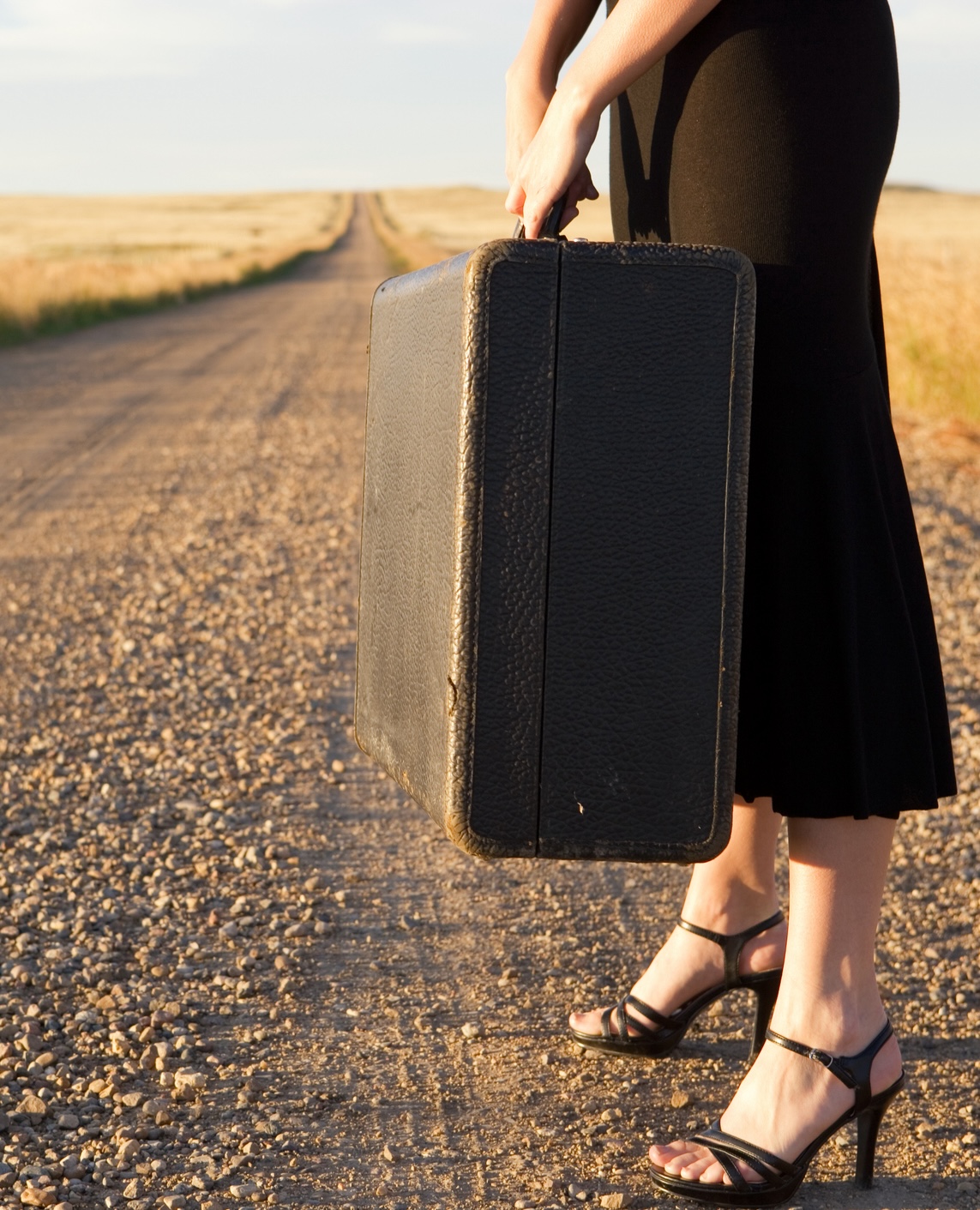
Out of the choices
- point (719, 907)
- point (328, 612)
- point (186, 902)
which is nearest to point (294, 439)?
point (328, 612)

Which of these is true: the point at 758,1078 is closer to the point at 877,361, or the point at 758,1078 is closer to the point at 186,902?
the point at 877,361

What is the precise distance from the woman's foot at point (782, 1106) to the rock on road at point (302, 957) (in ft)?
0.31

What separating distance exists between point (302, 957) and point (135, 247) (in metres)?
42.7

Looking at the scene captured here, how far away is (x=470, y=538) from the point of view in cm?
125

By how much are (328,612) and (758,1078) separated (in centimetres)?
285

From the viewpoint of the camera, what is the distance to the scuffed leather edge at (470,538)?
1210mm

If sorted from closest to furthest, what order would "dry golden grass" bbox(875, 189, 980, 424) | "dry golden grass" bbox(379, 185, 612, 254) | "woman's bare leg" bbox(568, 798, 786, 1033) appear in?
"woman's bare leg" bbox(568, 798, 786, 1033) → "dry golden grass" bbox(875, 189, 980, 424) → "dry golden grass" bbox(379, 185, 612, 254)

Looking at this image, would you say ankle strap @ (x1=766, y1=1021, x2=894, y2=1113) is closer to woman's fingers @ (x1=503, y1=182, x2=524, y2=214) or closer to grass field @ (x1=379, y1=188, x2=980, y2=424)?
woman's fingers @ (x1=503, y1=182, x2=524, y2=214)

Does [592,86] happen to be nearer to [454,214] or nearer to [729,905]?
[729,905]

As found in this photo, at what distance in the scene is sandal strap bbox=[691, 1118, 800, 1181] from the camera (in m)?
1.48

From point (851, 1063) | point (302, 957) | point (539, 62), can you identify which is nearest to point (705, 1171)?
point (851, 1063)

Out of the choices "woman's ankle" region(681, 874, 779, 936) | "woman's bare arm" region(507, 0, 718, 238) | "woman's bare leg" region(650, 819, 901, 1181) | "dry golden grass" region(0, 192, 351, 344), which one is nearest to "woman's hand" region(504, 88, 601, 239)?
"woman's bare arm" region(507, 0, 718, 238)

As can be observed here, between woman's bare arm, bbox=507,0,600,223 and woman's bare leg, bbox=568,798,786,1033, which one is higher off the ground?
woman's bare arm, bbox=507,0,600,223

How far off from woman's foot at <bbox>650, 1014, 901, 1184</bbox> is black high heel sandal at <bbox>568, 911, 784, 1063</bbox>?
0.26 metres
